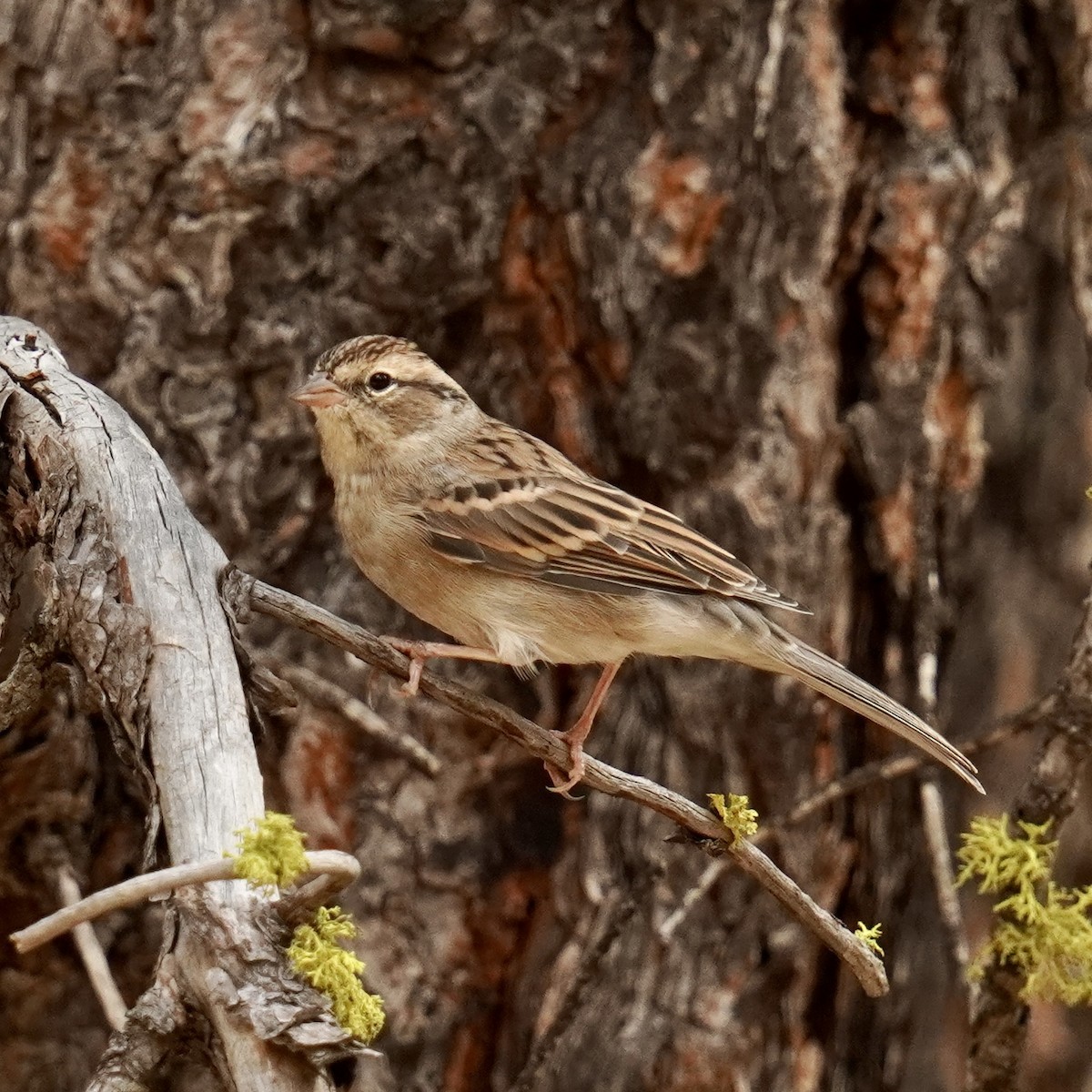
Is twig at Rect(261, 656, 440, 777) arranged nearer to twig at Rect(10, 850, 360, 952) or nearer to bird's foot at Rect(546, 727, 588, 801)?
bird's foot at Rect(546, 727, 588, 801)

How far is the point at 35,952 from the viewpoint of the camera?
4.16 m

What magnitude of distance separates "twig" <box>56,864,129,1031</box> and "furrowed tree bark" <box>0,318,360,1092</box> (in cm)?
142

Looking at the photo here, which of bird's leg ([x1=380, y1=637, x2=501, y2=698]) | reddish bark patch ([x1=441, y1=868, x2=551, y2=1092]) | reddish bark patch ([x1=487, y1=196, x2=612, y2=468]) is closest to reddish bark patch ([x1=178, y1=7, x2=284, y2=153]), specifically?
reddish bark patch ([x1=487, y1=196, x2=612, y2=468])

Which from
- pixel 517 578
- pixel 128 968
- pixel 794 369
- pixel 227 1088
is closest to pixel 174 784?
pixel 227 1088

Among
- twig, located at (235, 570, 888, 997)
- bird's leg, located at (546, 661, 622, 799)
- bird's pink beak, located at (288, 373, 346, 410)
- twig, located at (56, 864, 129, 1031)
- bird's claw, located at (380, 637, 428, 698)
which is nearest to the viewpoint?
twig, located at (235, 570, 888, 997)

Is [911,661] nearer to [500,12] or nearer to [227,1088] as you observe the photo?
[500,12]

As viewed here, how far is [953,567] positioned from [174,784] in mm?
2839

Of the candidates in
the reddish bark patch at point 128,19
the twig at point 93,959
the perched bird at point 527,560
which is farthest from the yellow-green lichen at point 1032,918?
the reddish bark patch at point 128,19

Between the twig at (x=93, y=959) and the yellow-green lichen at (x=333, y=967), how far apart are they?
195cm

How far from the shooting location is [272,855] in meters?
2.03

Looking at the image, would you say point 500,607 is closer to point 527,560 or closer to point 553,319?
point 527,560

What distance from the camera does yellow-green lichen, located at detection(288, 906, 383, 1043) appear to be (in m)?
2.13

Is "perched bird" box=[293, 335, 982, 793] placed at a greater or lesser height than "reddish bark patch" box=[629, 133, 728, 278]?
lesser

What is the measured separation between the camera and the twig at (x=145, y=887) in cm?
192
